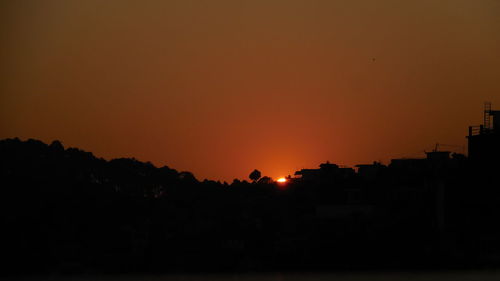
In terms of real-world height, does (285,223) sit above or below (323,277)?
above

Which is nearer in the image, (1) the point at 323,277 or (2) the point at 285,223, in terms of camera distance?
(1) the point at 323,277

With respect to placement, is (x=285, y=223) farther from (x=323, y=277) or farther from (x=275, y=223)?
(x=323, y=277)

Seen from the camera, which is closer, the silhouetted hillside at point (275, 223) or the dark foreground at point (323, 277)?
the dark foreground at point (323, 277)

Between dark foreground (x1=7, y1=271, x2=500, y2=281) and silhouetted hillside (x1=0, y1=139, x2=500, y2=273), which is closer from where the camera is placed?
dark foreground (x1=7, y1=271, x2=500, y2=281)

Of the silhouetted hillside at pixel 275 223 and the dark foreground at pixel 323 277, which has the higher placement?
the silhouetted hillside at pixel 275 223

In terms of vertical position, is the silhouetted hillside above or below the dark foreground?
above

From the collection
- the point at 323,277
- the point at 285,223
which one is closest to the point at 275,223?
the point at 285,223

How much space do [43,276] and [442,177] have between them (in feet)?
80.1

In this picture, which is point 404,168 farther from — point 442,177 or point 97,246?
→ point 97,246

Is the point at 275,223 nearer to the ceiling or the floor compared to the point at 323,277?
nearer to the ceiling

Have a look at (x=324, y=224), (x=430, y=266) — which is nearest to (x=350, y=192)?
(x=324, y=224)

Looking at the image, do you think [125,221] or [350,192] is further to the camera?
[125,221]

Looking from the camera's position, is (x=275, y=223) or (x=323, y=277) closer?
(x=323, y=277)

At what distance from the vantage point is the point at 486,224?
53.0 meters
